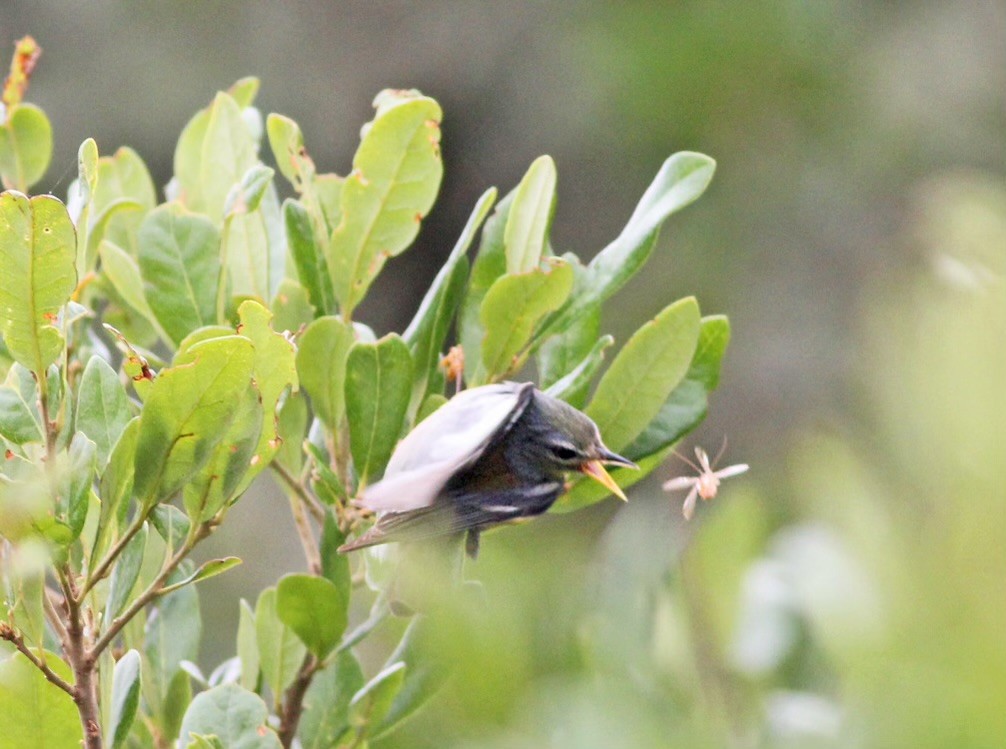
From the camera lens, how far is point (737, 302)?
422 cm

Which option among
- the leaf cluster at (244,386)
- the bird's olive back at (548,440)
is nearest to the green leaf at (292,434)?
the leaf cluster at (244,386)

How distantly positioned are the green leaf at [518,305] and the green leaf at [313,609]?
21 cm

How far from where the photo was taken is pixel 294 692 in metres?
0.99

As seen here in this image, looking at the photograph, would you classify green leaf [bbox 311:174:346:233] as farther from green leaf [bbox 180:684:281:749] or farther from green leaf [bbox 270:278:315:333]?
green leaf [bbox 180:684:281:749]

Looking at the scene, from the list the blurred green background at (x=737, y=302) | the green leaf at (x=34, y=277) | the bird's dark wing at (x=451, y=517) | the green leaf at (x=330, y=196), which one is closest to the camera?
the blurred green background at (x=737, y=302)

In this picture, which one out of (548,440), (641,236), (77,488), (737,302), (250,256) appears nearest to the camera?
(77,488)

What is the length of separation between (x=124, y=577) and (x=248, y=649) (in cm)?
23

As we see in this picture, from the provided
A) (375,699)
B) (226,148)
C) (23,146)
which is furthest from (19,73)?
(375,699)

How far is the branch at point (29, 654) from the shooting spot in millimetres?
767

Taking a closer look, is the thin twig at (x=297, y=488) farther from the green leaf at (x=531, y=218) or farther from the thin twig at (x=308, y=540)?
the green leaf at (x=531, y=218)

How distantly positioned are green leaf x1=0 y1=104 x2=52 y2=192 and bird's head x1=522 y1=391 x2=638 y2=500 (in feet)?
1.71

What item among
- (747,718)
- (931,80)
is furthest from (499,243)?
(931,80)

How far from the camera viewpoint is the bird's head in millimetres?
866

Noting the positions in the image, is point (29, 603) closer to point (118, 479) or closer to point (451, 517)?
point (118, 479)
